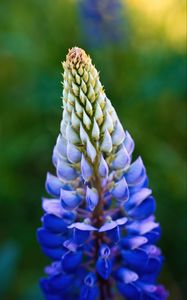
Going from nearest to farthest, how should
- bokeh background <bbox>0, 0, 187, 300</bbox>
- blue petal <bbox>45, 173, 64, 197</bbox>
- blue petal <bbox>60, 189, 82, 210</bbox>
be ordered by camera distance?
1. blue petal <bbox>60, 189, 82, 210</bbox>
2. blue petal <bbox>45, 173, 64, 197</bbox>
3. bokeh background <bbox>0, 0, 187, 300</bbox>

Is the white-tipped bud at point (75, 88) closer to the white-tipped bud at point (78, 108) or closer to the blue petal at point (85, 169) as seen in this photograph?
the white-tipped bud at point (78, 108)

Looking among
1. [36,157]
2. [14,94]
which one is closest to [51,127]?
[36,157]

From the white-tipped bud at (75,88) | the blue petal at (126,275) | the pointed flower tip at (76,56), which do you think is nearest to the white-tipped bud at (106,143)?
the white-tipped bud at (75,88)

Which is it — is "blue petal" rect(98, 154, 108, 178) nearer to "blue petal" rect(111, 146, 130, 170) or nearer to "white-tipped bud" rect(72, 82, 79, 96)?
"blue petal" rect(111, 146, 130, 170)

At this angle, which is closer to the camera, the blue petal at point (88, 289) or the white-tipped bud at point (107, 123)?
the white-tipped bud at point (107, 123)

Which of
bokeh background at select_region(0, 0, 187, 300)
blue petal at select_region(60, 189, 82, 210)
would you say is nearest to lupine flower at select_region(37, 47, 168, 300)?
blue petal at select_region(60, 189, 82, 210)

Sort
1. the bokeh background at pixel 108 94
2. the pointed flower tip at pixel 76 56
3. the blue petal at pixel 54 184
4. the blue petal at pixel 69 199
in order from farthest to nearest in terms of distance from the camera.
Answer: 1. the bokeh background at pixel 108 94
2. the blue petal at pixel 54 184
3. the blue petal at pixel 69 199
4. the pointed flower tip at pixel 76 56
